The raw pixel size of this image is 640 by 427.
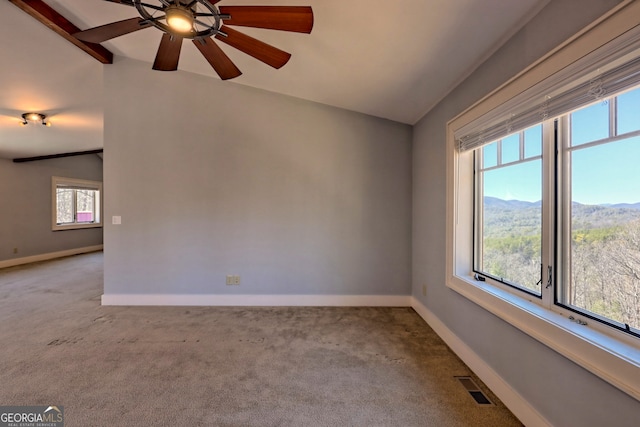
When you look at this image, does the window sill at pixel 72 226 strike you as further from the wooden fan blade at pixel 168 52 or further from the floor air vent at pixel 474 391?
the floor air vent at pixel 474 391

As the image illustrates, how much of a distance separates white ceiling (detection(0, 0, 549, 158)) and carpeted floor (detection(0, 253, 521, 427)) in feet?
7.66

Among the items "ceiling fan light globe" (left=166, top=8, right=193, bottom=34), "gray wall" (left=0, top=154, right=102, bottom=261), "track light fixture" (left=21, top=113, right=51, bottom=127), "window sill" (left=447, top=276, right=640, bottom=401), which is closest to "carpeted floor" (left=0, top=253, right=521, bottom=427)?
"window sill" (left=447, top=276, right=640, bottom=401)

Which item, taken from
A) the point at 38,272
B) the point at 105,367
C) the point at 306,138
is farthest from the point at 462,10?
the point at 38,272

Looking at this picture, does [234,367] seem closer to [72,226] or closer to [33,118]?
[33,118]

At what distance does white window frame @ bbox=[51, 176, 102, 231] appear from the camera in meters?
6.12

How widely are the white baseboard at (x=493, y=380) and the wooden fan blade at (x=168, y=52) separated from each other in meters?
2.99

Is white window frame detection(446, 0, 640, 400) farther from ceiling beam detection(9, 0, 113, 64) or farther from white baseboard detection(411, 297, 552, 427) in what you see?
ceiling beam detection(9, 0, 113, 64)

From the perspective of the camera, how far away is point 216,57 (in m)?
1.82

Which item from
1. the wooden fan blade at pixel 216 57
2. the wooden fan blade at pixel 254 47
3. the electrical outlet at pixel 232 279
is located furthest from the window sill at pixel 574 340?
the electrical outlet at pixel 232 279

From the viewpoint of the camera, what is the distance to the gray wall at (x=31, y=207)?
5332mm

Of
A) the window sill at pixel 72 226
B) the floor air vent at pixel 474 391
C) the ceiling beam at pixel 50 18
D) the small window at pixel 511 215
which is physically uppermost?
the ceiling beam at pixel 50 18

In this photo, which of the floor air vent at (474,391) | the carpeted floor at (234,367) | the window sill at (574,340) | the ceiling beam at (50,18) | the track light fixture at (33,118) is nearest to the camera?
the window sill at (574,340)

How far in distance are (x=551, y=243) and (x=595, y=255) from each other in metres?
0.19

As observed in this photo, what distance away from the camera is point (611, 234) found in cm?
122
